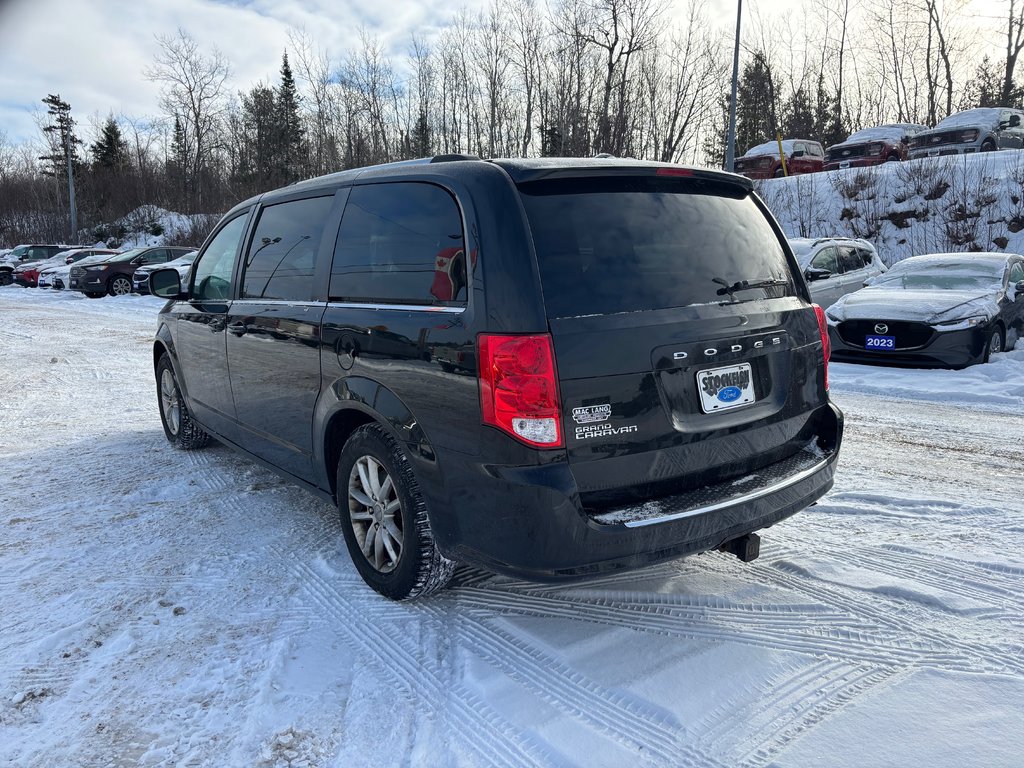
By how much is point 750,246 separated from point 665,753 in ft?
6.97

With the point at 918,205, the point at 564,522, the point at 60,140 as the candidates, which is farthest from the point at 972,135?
the point at 60,140

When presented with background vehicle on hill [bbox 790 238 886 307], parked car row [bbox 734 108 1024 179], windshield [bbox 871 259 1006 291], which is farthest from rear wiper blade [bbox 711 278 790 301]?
parked car row [bbox 734 108 1024 179]

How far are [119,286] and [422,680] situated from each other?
80.3ft

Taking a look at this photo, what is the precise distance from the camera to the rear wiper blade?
3059 millimetres

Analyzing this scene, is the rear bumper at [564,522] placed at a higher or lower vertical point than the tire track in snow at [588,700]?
higher

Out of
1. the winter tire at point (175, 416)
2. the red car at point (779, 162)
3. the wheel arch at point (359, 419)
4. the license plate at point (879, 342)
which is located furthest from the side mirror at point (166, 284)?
the red car at point (779, 162)

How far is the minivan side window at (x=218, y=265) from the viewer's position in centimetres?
474

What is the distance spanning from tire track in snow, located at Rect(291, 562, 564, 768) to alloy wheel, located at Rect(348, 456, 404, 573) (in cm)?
21

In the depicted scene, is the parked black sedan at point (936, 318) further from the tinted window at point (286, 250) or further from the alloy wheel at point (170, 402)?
the alloy wheel at point (170, 402)

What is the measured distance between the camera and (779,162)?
90.0 ft

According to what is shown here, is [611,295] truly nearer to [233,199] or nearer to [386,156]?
[386,156]

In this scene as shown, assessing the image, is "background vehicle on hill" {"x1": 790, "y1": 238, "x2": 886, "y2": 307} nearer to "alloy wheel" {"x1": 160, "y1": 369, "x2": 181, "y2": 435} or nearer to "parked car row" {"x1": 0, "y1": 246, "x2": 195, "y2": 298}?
"alloy wheel" {"x1": 160, "y1": 369, "x2": 181, "y2": 435}

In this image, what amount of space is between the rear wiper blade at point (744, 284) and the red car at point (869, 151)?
2570 centimetres

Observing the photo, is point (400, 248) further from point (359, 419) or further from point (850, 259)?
point (850, 259)
